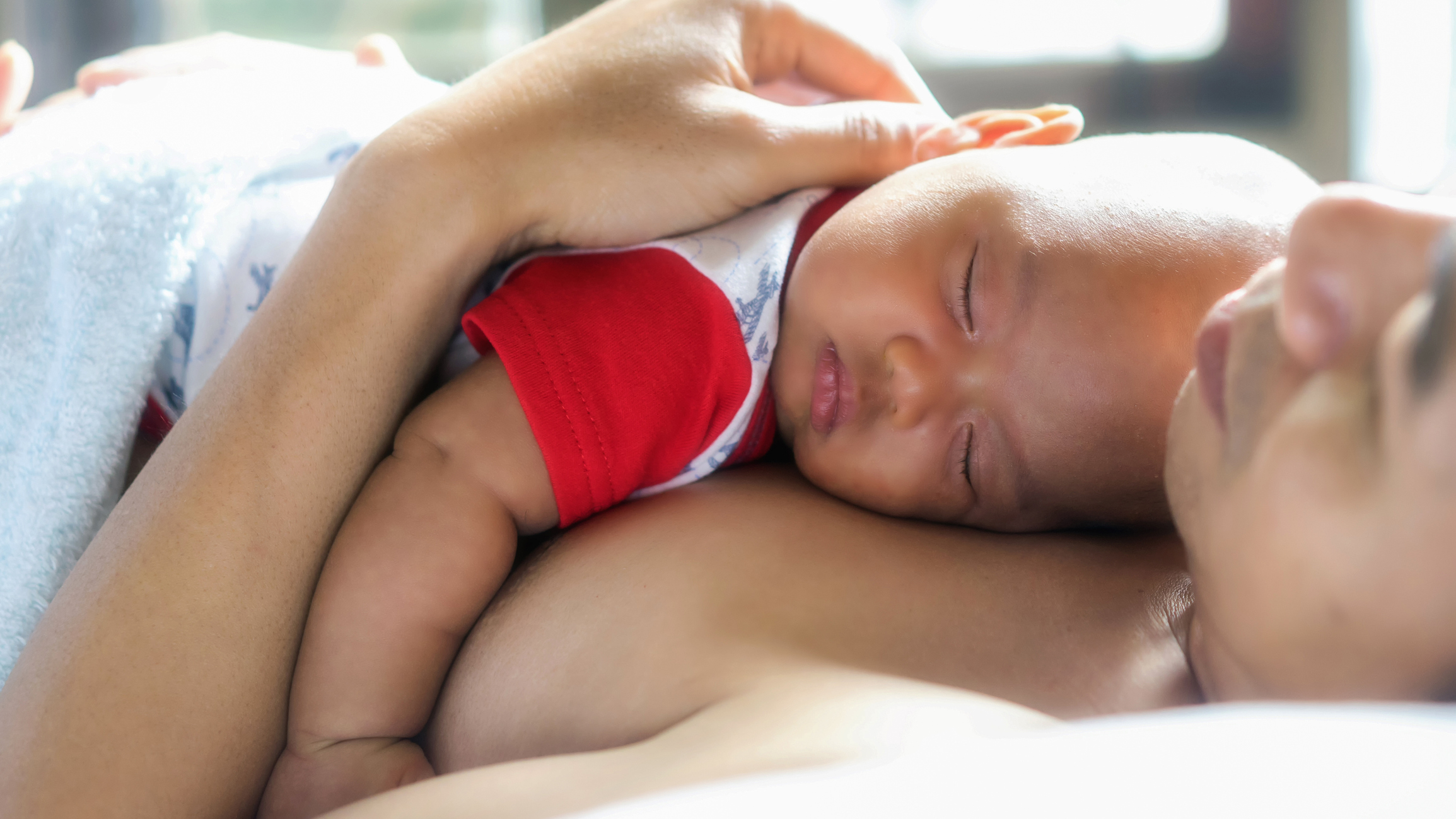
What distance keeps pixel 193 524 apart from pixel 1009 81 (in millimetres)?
2245

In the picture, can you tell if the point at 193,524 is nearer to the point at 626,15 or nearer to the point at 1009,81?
the point at 626,15

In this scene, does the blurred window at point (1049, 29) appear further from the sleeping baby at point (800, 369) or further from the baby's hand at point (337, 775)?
the baby's hand at point (337, 775)

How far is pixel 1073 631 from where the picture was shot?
2.20 ft

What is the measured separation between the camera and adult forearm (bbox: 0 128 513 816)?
24.5 inches

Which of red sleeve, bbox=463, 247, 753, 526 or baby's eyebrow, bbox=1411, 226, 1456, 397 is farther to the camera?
red sleeve, bbox=463, 247, 753, 526

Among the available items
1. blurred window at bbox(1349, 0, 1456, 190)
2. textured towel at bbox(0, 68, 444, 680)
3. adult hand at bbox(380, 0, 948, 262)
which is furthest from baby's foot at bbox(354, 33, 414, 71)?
blurred window at bbox(1349, 0, 1456, 190)

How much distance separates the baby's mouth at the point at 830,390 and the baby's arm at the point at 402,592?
0.25m

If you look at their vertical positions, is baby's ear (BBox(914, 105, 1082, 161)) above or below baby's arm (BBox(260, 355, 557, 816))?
above

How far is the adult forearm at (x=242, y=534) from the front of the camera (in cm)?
62

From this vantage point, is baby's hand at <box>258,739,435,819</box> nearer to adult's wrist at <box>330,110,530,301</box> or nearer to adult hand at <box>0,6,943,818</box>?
adult hand at <box>0,6,943,818</box>

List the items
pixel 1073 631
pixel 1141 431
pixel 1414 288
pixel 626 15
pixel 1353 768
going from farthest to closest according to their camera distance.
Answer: pixel 626 15 < pixel 1141 431 < pixel 1073 631 < pixel 1414 288 < pixel 1353 768

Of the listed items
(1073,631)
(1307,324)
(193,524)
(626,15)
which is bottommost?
(1073,631)

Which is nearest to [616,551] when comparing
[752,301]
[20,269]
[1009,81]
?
[752,301]

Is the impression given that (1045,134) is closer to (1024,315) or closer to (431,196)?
(1024,315)
